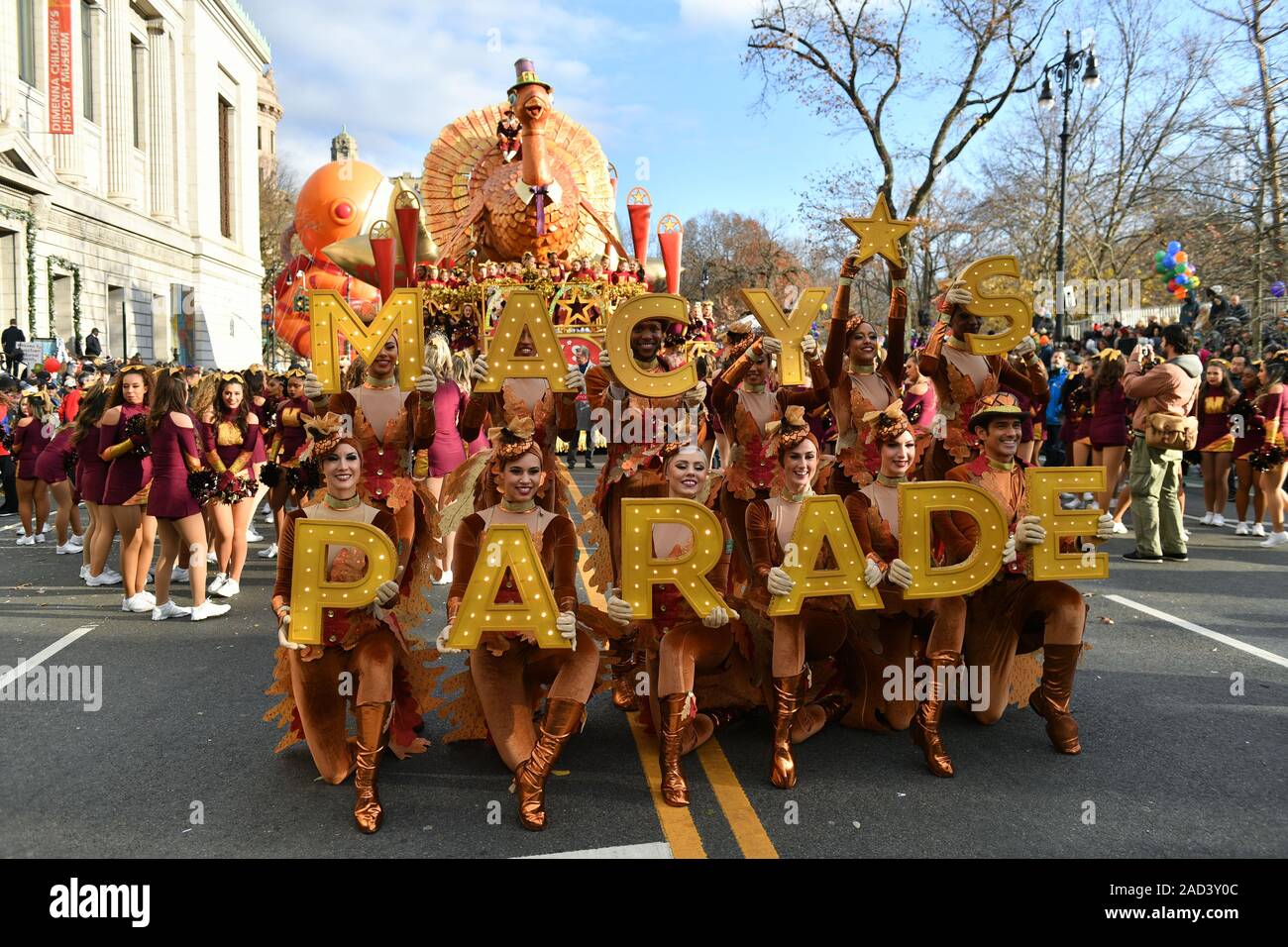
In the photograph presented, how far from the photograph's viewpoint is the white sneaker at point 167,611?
22.6 feet

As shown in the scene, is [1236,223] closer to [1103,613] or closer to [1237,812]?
[1103,613]

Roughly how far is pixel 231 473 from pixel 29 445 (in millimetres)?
4167

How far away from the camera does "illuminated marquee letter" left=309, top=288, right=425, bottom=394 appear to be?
4.92m

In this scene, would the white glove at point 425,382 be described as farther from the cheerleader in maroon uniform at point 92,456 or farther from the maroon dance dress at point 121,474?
the cheerleader in maroon uniform at point 92,456

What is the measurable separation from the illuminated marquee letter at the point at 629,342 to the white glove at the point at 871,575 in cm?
134

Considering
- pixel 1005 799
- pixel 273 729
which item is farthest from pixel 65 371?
pixel 1005 799

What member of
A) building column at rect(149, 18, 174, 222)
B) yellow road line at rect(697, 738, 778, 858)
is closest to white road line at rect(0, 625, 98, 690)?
yellow road line at rect(697, 738, 778, 858)

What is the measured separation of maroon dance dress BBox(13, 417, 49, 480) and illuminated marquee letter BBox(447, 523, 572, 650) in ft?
28.1

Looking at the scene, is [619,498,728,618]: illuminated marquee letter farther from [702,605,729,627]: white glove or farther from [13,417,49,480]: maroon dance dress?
[13,417,49,480]: maroon dance dress

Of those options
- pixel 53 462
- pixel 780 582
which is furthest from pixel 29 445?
pixel 780 582

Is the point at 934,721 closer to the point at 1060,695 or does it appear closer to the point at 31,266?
the point at 1060,695

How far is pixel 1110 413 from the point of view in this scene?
9719mm
